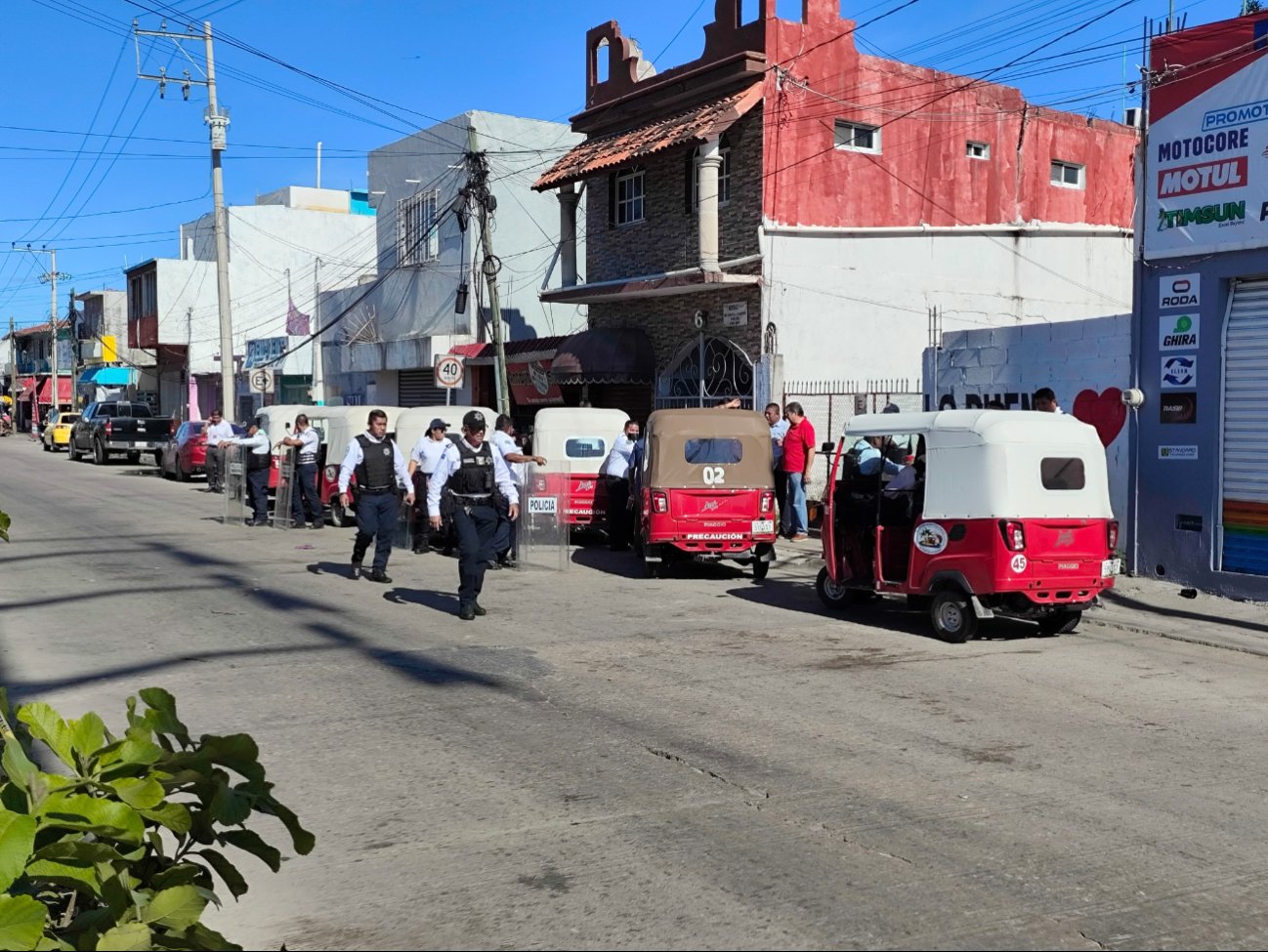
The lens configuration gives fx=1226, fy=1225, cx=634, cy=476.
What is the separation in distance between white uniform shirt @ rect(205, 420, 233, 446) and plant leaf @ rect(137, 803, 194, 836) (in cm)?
2243

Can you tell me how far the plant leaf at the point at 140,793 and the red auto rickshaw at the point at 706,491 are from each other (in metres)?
10.9

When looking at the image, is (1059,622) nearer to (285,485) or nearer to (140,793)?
(140,793)

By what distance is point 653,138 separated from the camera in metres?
23.5

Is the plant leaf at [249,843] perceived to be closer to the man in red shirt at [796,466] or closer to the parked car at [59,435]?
the man in red shirt at [796,466]

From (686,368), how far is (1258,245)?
12.7m

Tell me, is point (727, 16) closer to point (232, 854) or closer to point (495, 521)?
point (495, 521)

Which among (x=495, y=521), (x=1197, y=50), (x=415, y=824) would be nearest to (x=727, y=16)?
(x=1197, y=50)

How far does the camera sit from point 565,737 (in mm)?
7156

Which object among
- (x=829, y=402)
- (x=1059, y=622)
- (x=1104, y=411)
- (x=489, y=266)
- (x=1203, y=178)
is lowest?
(x=1059, y=622)

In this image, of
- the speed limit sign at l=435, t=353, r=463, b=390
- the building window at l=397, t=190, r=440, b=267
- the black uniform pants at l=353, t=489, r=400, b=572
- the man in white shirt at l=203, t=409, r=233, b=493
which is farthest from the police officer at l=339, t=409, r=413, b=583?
the building window at l=397, t=190, r=440, b=267

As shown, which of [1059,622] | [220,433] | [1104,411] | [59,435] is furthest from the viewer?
[59,435]

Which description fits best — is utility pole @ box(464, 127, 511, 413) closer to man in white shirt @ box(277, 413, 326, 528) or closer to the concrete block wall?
man in white shirt @ box(277, 413, 326, 528)

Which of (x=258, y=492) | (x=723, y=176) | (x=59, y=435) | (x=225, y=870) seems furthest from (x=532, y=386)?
(x=59, y=435)

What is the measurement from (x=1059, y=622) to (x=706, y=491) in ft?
15.3
